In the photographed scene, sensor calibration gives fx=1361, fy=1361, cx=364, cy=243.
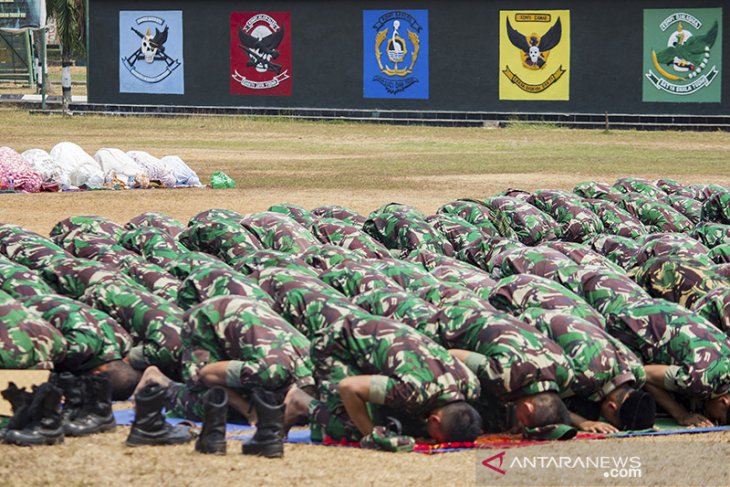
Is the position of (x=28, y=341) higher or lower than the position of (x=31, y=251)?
lower

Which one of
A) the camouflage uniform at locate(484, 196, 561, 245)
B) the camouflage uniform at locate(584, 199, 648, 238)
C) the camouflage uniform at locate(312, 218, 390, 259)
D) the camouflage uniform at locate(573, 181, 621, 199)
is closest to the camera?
the camouflage uniform at locate(312, 218, 390, 259)

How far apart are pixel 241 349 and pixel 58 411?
42.8 inches

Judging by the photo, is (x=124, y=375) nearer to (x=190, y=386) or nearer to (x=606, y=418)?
(x=190, y=386)

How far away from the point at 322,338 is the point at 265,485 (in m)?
1.31

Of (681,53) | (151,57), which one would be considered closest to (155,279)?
(681,53)

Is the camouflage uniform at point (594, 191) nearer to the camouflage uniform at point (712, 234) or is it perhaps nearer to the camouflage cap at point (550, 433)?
the camouflage uniform at point (712, 234)

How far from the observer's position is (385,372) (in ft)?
23.4

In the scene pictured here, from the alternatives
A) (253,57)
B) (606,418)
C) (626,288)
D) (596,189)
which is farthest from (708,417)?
(253,57)

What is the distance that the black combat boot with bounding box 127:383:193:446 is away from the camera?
6949 mm

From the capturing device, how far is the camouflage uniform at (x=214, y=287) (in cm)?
823

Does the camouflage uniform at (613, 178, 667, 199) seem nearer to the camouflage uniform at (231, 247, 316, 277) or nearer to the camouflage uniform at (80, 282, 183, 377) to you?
the camouflage uniform at (231, 247, 316, 277)

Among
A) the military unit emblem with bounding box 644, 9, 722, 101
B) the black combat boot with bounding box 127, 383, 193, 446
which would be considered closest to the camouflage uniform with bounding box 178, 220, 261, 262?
the black combat boot with bounding box 127, 383, 193, 446

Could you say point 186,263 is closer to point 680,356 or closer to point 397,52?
point 680,356

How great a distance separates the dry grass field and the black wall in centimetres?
191
